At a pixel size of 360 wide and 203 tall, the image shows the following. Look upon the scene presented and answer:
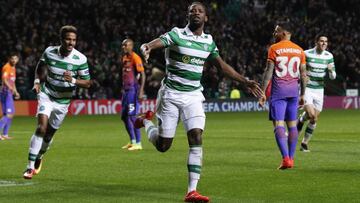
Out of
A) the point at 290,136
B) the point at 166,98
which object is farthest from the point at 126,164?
the point at 166,98

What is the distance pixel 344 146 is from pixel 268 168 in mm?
5229

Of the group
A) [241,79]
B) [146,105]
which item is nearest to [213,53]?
[241,79]

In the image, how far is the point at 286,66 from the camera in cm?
1441

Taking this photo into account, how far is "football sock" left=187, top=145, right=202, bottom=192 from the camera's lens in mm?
10141

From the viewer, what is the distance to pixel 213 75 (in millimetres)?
39594

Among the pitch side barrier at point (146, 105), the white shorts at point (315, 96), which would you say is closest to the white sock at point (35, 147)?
the white shorts at point (315, 96)

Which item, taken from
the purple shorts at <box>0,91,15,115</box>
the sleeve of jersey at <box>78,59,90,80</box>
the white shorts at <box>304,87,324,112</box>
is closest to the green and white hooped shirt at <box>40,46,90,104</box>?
the sleeve of jersey at <box>78,59,90,80</box>

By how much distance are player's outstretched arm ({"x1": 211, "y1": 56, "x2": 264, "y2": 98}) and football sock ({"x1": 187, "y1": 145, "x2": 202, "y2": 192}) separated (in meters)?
0.97

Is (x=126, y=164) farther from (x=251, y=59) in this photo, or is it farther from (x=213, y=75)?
(x=251, y=59)

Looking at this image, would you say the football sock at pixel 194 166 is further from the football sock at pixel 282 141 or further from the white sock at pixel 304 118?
the white sock at pixel 304 118

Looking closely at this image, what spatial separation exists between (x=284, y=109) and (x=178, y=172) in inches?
93.4

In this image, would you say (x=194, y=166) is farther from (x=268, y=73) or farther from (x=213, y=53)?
(x=268, y=73)

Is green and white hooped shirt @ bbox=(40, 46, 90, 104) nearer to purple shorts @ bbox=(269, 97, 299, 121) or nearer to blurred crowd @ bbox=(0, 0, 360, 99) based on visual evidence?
purple shorts @ bbox=(269, 97, 299, 121)

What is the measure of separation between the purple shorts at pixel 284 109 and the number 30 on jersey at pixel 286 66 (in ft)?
1.45
